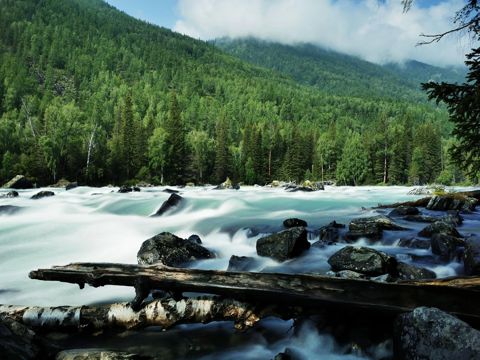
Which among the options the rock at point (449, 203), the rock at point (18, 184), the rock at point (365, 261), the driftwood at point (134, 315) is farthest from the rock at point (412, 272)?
the rock at point (18, 184)

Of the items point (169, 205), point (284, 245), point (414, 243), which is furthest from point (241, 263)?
point (169, 205)

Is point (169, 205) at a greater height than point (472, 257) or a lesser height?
lesser

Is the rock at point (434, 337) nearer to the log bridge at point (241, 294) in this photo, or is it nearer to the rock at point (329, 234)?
the log bridge at point (241, 294)

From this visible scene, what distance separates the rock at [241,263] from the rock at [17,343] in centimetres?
542

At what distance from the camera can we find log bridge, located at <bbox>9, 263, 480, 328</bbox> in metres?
4.91

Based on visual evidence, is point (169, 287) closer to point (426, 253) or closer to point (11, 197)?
point (426, 253)

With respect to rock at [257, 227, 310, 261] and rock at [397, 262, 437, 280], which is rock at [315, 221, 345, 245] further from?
rock at [397, 262, 437, 280]

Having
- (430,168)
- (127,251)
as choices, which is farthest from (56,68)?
Answer: (127,251)

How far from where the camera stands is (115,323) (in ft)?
18.4

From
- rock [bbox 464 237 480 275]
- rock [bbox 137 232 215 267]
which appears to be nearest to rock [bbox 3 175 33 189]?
rock [bbox 137 232 215 267]

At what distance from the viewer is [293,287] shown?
527 cm

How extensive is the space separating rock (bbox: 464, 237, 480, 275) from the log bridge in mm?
2471

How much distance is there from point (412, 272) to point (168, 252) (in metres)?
5.66

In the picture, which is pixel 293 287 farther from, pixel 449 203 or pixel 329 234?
pixel 449 203
